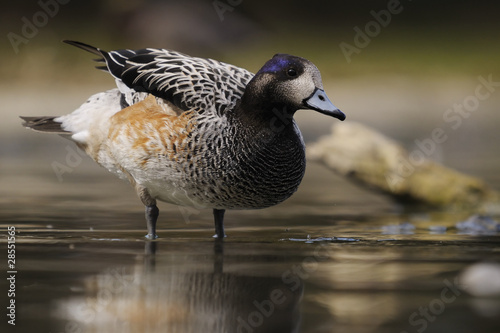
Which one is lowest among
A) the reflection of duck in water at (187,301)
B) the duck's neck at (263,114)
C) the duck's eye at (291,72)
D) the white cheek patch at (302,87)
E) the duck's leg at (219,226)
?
the reflection of duck in water at (187,301)

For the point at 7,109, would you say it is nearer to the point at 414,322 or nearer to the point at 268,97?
the point at 268,97

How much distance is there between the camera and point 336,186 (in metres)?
9.17

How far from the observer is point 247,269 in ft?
15.2

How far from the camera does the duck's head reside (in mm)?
5246

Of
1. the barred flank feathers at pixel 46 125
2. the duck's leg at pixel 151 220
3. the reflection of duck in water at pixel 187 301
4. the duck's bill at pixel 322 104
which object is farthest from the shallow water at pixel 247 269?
the duck's bill at pixel 322 104

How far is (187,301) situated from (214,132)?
1.86 metres

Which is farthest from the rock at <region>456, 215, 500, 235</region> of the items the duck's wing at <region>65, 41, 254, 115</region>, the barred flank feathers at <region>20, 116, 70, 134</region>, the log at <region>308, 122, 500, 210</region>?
the barred flank feathers at <region>20, 116, 70, 134</region>

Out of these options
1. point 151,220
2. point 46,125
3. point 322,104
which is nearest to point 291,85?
point 322,104

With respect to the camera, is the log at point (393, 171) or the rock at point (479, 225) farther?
the log at point (393, 171)

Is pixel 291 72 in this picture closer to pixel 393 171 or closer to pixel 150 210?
pixel 150 210

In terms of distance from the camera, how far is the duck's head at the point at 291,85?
5.25 metres

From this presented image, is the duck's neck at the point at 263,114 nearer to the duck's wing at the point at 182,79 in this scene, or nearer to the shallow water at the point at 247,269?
the duck's wing at the point at 182,79

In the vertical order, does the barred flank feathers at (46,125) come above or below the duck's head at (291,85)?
below

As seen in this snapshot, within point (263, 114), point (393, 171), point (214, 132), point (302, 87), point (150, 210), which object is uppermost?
point (302, 87)
